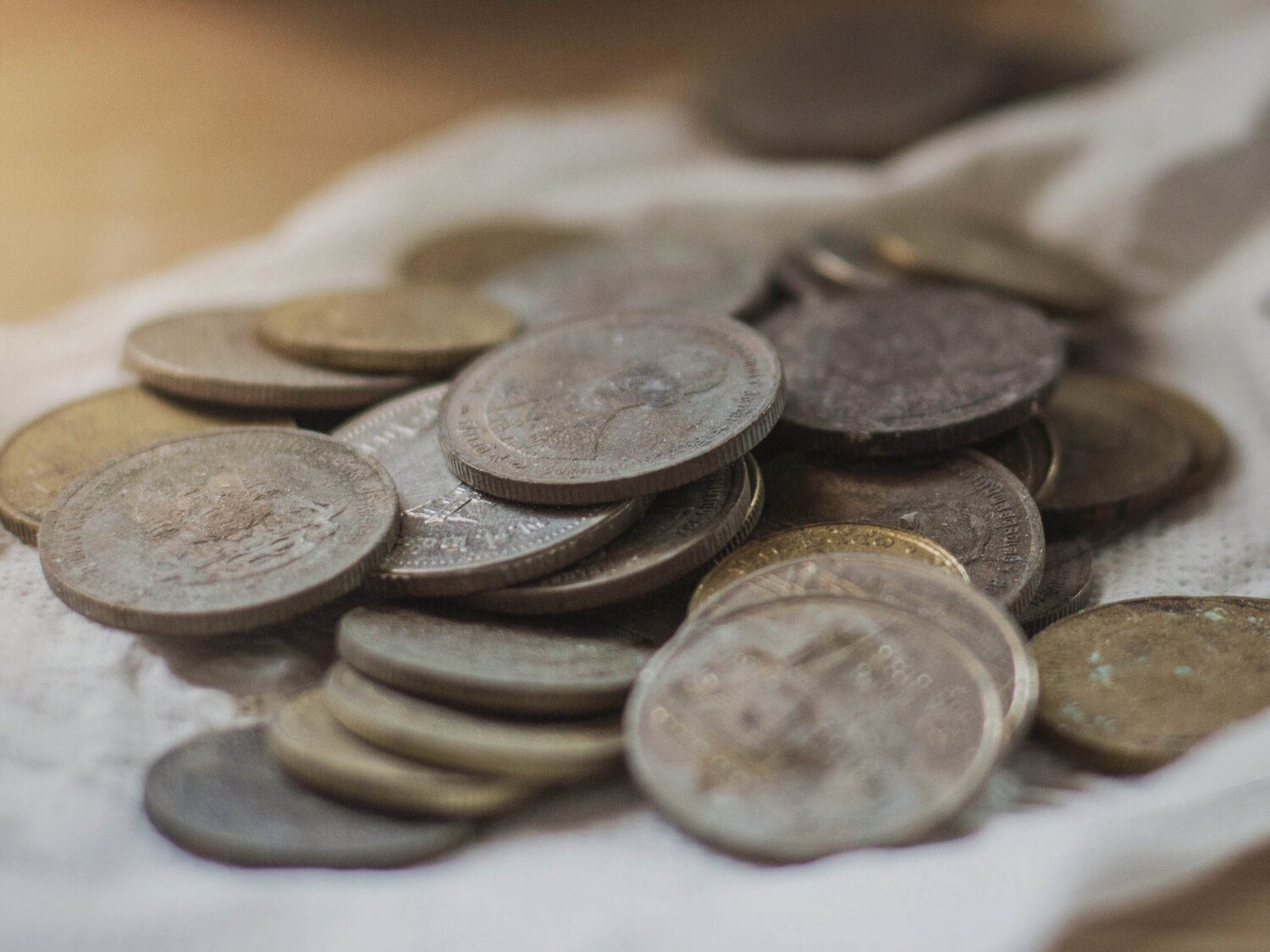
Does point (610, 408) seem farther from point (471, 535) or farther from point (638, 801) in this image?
point (638, 801)

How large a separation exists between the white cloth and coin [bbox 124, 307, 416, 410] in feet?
0.77

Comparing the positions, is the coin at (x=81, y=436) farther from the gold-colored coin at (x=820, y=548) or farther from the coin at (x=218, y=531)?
the gold-colored coin at (x=820, y=548)

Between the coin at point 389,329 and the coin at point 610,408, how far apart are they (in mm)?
147

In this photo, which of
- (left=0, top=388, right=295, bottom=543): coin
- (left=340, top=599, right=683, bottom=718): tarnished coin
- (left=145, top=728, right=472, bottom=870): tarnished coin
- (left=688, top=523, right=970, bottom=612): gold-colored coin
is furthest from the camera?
(left=0, top=388, right=295, bottom=543): coin

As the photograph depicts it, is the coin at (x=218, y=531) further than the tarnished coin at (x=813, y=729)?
Yes

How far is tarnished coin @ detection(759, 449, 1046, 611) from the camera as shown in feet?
5.92

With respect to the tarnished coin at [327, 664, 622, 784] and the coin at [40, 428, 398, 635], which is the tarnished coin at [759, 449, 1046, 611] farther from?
the coin at [40, 428, 398, 635]

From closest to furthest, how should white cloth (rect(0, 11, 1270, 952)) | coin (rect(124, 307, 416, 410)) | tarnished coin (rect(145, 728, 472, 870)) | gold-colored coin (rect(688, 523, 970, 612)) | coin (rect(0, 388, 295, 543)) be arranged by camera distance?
1. white cloth (rect(0, 11, 1270, 952))
2. tarnished coin (rect(145, 728, 472, 870))
3. gold-colored coin (rect(688, 523, 970, 612))
4. coin (rect(0, 388, 295, 543))
5. coin (rect(124, 307, 416, 410))

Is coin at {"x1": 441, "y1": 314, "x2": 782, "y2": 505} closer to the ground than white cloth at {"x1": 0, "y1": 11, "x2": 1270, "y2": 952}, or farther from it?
farther from it

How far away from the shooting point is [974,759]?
1421 mm

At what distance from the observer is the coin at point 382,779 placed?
1.46m

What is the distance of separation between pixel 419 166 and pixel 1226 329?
2.16 metres

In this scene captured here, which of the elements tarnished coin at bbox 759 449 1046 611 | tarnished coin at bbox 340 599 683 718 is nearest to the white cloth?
tarnished coin at bbox 340 599 683 718

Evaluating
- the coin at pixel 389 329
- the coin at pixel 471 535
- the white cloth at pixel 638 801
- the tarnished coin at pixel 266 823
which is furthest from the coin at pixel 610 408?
the tarnished coin at pixel 266 823
